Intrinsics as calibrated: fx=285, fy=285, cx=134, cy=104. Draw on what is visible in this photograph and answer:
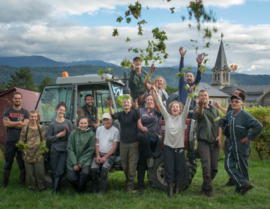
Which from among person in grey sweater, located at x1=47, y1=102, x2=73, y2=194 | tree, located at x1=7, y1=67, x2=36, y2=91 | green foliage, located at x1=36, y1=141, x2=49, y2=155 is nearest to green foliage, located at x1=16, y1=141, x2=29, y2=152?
green foliage, located at x1=36, y1=141, x2=49, y2=155

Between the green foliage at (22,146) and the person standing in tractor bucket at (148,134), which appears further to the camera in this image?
the green foliage at (22,146)

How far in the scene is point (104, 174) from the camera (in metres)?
5.95

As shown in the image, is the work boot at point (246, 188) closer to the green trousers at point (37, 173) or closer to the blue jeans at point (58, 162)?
the blue jeans at point (58, 162)

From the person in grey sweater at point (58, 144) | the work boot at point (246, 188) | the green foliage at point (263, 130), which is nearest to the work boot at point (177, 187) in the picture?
the work boot at point (246, 188)

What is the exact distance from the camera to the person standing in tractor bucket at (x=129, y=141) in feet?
19.5

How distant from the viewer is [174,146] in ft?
18.7

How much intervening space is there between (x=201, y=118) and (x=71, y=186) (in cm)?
341

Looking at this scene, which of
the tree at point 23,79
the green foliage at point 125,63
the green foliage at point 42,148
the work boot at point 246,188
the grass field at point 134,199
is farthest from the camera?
the tree at point 23,79

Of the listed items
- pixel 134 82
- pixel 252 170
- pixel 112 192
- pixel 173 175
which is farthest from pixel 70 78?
pixel 252 170

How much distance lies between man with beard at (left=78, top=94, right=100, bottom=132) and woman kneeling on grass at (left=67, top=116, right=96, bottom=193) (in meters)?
0.42

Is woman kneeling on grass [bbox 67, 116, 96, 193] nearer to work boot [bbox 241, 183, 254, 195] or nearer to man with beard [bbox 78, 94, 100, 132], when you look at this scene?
man with beard [bbox 78, 94, 100, 132]

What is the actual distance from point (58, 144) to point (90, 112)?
3.37 ft

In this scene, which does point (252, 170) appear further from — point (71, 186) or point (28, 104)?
point (28, 104)

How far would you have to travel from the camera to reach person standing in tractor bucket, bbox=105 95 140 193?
5938mm
